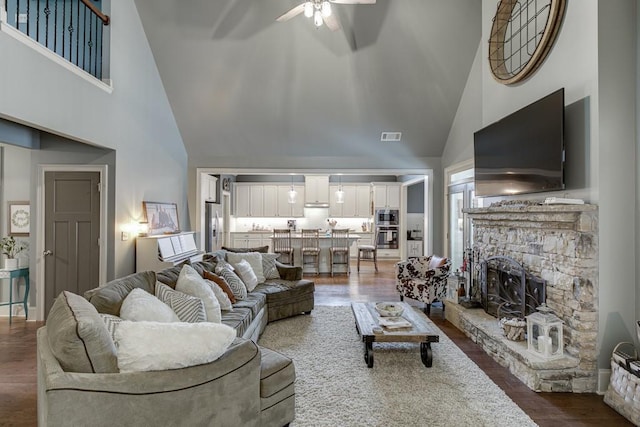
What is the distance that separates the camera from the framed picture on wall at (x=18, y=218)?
4.81m

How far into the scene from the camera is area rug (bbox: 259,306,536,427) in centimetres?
241

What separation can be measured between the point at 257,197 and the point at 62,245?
246 inches

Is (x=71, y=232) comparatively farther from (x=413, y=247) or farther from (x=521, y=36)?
(x=413, y=247)

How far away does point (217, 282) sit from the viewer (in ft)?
12.5

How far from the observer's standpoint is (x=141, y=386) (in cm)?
170

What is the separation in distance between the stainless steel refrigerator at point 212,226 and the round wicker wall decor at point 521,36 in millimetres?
6163

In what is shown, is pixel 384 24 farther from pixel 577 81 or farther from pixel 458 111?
pixel 577 81

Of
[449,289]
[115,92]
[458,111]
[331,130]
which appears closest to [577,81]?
[449,289]

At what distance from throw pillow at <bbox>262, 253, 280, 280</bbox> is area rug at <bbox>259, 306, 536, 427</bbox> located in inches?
46.1

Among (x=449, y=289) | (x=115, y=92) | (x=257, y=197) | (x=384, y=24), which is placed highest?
(x=384, y=24)

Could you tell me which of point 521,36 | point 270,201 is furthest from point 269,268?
point 270,201

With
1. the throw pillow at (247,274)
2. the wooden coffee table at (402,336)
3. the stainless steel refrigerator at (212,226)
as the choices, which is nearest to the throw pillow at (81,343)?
the wooden coffee table at (402,336)

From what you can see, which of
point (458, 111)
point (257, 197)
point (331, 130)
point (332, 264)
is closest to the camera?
point (458, 111)

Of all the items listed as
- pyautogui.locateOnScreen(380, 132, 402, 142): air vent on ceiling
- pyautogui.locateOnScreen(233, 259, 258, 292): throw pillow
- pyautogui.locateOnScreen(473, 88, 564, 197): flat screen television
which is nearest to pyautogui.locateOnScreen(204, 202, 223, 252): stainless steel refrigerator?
pyautogui.locateOnScreen(233, 259, 258, 292): throw pillow
